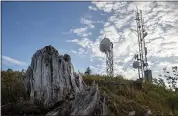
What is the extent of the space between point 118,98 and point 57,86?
2.42m

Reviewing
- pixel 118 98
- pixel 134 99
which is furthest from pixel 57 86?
pixel 134 99

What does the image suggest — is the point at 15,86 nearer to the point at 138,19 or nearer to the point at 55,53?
the point at 55,53

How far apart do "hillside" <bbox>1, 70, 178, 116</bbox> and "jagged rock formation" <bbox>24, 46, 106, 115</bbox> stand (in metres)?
0.41

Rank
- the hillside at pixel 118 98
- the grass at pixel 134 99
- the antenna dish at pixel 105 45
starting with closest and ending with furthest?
the hillside at pixel 118 98 → the grass at pixel 134 99 → the antenna dish at pixel 105 45

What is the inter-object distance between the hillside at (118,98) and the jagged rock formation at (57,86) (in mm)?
410

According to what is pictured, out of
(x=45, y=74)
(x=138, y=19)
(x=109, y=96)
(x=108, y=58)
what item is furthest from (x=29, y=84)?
(x=108, y=58)

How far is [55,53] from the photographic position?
28.4 ft

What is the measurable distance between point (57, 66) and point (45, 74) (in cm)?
42

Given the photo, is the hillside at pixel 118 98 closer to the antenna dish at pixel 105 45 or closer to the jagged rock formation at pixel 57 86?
the jagged rock formation at pixel 57 86

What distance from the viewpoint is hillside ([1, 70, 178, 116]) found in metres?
8.37

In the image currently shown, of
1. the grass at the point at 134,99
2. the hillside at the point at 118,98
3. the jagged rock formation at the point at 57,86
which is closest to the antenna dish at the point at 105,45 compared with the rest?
the grass at the point at 134,99

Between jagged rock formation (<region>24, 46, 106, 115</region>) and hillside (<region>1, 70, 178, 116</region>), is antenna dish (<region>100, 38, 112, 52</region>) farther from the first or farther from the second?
jagged rock formation (<region>24, 46, 106, 115</region>)

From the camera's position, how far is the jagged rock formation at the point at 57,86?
7.52 meters

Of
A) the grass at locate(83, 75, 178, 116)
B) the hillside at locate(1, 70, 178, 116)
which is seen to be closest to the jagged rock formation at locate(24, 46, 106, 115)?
the hillside at locate(1, 70, 178, 116)
